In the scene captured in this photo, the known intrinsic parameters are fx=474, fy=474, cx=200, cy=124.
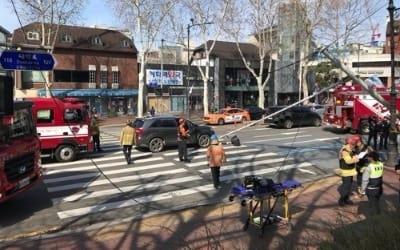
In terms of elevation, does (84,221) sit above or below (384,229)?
below

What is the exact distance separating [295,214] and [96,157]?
11.4m

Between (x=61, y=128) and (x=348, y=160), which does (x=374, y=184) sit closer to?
(x=348, y=160)

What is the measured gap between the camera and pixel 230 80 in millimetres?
60312

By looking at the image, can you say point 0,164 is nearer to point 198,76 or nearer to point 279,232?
point 279,232

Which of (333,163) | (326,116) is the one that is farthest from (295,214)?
(326,116)

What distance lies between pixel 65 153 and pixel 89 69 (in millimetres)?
34527

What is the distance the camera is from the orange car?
38.0m

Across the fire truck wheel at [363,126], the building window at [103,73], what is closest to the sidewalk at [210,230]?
the fire truck wheel at [363,126]

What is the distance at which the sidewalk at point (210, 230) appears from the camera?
27.1ft

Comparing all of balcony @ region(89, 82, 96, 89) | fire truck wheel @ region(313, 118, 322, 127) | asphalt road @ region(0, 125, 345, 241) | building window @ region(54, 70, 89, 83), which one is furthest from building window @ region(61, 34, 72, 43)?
asphalt road @ region(0, 125, 345, 241)

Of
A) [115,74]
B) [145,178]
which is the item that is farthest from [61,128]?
[115,74]

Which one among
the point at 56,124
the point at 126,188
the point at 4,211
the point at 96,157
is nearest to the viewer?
the point at 4,211

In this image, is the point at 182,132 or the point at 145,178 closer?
the point at 145,178

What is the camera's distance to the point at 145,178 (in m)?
14.8
